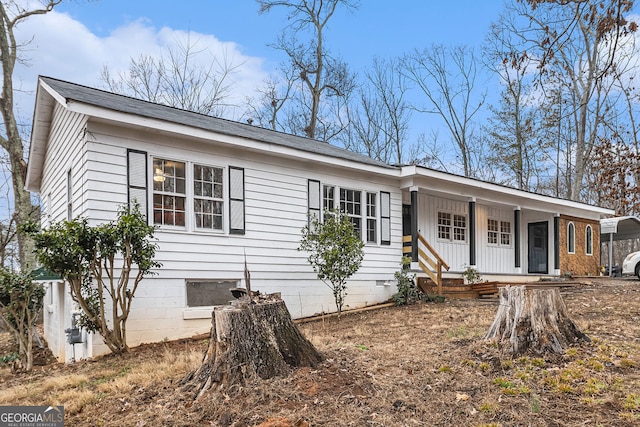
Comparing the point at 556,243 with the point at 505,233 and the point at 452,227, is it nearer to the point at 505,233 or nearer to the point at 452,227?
the point at 505,233

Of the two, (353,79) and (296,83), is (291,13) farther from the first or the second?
(353,79)

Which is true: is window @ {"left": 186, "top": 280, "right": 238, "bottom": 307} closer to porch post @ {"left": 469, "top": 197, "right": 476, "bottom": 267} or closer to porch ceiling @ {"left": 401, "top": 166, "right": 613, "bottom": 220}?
porch ceiling @ {"left": 401, "top": 166, "right": 613, "bottom": 220}

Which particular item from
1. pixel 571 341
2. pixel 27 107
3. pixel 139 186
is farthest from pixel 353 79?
pixel 571 341

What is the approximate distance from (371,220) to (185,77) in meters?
15.4

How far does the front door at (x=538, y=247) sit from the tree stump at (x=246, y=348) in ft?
52.7

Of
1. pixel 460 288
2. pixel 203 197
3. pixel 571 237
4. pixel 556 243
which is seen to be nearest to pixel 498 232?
pixel 556 243

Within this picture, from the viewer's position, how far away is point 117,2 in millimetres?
18969

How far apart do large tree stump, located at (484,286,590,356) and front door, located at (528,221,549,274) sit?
13639mm

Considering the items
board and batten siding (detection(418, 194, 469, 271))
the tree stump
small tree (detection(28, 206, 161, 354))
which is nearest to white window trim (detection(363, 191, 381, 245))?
board and batten siding (detection(418, 194, 469, 271))

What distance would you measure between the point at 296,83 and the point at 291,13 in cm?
363

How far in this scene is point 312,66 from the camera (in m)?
25.2

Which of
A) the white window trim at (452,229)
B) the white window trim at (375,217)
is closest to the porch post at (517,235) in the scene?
the white window trim at (452,229)

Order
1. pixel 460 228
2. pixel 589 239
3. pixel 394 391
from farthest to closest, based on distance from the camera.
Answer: pixel 589 239
pixel 460 228
pixel 394 391

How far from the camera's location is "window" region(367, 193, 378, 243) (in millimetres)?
12047
